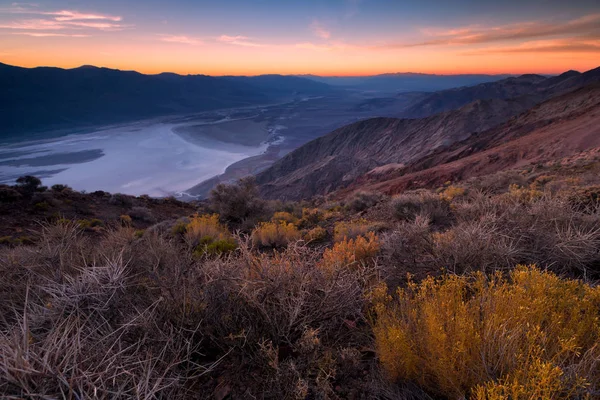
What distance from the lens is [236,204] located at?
11039 mm

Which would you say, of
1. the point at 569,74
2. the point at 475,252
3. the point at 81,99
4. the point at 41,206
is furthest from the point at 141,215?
the point at 81,99

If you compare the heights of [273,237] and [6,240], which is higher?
[273,237]

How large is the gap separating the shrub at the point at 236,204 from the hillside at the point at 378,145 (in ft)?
95.9

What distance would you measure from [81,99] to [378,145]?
157729mm

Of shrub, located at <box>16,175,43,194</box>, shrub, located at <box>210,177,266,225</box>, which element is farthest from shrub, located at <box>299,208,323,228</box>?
shrub, located at <box>16,175,43,194</box>

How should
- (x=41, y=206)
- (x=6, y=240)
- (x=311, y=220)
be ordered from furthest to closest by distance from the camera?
1. (x=41, y=206)
2. (x=6, y=240)
3. (x=311, y=220)

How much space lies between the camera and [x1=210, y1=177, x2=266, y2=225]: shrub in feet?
35.7

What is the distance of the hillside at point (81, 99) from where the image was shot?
13100cm

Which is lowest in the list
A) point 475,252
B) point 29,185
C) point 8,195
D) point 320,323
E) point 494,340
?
point 8,195

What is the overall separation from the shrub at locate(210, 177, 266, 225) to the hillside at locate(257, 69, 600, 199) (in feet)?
95.9

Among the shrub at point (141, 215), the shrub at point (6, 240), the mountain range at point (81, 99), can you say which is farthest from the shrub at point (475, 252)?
the mountain range at point (81, 99)

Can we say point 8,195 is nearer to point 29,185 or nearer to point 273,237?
point 29,185

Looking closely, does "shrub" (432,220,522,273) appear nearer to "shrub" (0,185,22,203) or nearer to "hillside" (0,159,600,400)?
"hillside" (0,159,600,400)

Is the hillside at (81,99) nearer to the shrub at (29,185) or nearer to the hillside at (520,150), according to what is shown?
the shrub at (29,185)
